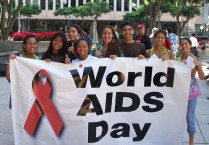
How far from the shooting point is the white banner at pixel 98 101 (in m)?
4.97

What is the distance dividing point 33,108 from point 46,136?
0.37 m

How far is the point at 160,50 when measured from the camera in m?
Answer: 5.76

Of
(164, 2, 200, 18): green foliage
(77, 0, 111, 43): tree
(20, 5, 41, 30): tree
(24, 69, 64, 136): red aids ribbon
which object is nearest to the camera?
(24, 69, 64, 136): red aids ribbon

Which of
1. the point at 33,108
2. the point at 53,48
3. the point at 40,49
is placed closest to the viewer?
the point at 33,108

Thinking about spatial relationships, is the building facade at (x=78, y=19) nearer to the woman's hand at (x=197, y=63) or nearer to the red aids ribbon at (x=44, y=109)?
the woman's hand at (x=197, y=63)

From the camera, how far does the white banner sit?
497 cm

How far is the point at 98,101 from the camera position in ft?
16.5

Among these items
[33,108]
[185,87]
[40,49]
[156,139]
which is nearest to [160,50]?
[185,87]

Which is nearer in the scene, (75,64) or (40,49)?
(75,64)

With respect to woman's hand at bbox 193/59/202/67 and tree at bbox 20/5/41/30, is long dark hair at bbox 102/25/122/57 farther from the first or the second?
tree at bbox 20/5/41/30

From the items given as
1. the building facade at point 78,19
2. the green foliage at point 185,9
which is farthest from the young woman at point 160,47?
the building facade at point 78,19

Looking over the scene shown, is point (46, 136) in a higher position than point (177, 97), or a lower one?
lower

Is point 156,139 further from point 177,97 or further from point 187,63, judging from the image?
point 187,63

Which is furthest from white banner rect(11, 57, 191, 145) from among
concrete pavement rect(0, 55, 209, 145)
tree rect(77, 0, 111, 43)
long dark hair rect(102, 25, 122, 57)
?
tree rect(77, 0, 111, 43)
